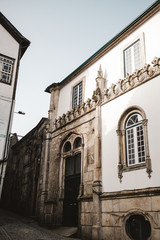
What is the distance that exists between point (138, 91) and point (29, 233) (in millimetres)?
8034

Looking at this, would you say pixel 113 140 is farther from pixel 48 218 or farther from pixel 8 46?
pixel 8 46

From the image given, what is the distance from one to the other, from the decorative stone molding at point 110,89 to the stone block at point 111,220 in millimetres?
5430

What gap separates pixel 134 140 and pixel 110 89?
3.32 meters

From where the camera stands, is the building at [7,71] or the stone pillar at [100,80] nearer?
the building at [7,71]

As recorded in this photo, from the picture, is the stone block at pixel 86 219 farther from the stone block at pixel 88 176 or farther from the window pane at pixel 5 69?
the window pane at pixel 5 69

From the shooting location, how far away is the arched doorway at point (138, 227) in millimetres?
9414

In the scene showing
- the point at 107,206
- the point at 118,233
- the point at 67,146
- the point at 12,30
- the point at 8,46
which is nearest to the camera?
the point at 118,233

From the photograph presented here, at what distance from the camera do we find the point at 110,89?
13.2m

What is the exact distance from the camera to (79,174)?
14.0m

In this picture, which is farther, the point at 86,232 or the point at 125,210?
the point at 86,232

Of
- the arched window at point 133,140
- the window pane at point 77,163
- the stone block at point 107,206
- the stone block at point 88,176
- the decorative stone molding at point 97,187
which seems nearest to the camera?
the arched window at point 133,140

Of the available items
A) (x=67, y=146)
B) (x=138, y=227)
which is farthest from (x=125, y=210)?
(x=67, y=146)

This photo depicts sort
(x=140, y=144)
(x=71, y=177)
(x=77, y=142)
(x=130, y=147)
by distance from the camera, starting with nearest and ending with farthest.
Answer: (x=140, y=144), (x=130, y=147), (x=71, y=177), (x=77, y=142)

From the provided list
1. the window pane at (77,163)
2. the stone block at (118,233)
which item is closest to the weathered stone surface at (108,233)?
the stone block at (118,233)
